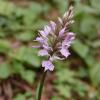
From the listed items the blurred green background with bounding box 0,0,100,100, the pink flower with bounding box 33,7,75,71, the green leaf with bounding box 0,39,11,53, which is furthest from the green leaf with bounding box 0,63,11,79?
the pink flower with bounding box 33,7,75,71

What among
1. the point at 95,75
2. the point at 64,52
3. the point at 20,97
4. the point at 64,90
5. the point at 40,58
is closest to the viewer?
the point at 64,52

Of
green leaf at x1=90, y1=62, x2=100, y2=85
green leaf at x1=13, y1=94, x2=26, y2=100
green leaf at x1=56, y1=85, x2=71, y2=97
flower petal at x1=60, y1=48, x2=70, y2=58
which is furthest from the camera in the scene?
green leaf at x1=90, y1=62, x2=100, y2=85

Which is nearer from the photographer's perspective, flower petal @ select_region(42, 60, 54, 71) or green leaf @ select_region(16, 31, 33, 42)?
flower petal @ select_region(42, 60, 54, 71)

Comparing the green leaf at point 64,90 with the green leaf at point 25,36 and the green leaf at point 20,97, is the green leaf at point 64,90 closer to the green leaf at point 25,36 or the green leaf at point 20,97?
the green leaf at point 20,97

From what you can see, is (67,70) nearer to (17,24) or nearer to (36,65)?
(36,65)

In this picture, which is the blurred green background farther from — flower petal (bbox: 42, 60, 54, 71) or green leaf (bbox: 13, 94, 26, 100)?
flower petal (bbox: 42, 60, 54, 71)

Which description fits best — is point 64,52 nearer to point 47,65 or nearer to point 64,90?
point 47,65

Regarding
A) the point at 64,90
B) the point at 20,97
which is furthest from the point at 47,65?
the point at 64,90

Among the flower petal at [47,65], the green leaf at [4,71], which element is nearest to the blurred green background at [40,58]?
the green leaf at [4,71]
